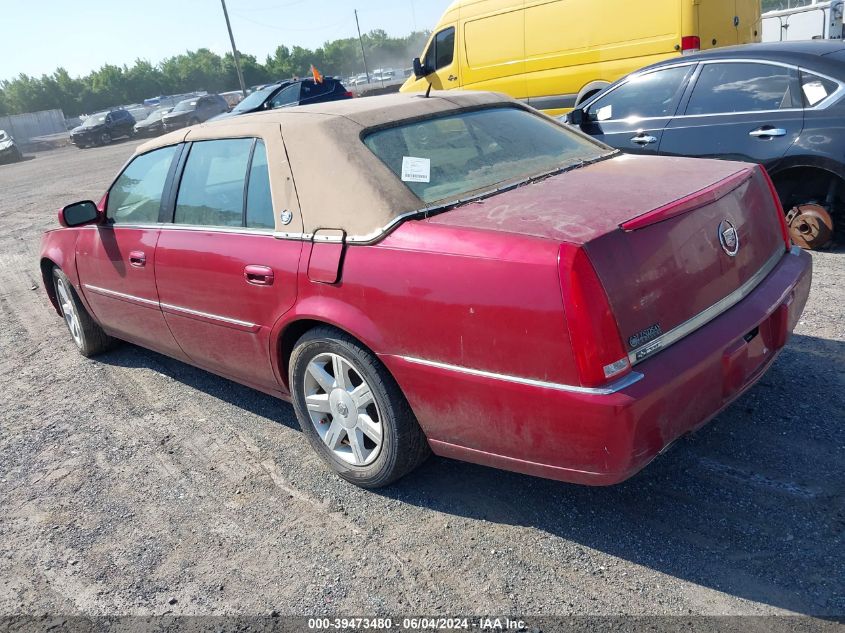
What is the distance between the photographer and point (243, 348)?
11.8ft

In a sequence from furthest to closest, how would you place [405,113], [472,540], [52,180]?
[52,180] < [405,113] < [472,540]

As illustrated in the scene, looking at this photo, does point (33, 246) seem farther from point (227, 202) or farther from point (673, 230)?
point (673, 230)

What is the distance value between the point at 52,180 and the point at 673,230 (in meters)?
21.2

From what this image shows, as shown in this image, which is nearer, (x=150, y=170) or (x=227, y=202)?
(x=227, y=202)

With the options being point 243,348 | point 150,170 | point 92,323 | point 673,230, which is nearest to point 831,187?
point 673,230

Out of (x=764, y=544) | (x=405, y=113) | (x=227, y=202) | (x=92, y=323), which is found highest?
(x=405, y=113)

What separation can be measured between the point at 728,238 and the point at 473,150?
1.23m

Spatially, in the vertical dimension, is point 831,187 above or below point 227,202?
below

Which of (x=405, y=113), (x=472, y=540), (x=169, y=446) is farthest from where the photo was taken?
(x=169, y=446)

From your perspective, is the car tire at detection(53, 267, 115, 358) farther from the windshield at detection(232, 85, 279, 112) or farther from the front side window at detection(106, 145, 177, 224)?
the windshield at detection(232, 85, 279, 112)

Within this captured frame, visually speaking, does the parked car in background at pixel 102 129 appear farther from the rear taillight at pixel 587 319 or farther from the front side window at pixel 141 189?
the rear taillight at pixel 587 319

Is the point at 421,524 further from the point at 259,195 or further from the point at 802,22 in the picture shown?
the point at 802,22

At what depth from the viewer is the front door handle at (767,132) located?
5289 millimetres

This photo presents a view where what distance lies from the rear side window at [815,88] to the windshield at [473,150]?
2.42 m
